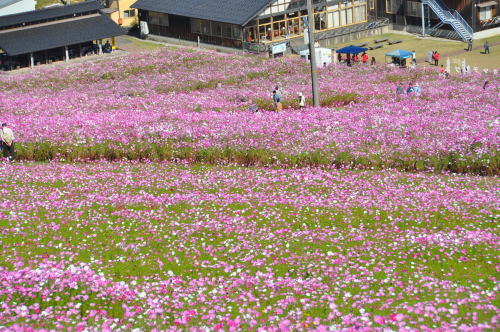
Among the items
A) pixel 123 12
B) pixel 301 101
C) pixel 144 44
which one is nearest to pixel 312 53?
pixel 301 101

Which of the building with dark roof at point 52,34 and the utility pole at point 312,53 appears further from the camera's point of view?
the building with dark roof at point 52,34

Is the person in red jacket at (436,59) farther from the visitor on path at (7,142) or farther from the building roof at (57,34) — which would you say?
the visitor on path at (7,142)


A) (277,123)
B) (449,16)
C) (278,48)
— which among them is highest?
(449,16)

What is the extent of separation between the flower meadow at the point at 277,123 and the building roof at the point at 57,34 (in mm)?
19148

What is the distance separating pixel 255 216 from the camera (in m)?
20.0

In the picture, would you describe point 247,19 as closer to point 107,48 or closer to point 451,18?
point 107,48

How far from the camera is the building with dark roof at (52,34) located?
67375mm

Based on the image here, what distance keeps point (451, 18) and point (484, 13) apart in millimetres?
3964

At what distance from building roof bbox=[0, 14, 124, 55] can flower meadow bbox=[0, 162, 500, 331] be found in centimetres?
4590

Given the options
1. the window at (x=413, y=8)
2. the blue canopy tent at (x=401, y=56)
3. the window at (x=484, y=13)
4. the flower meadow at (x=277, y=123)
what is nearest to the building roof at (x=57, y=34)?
the flower meadow at (x=277, y=123)

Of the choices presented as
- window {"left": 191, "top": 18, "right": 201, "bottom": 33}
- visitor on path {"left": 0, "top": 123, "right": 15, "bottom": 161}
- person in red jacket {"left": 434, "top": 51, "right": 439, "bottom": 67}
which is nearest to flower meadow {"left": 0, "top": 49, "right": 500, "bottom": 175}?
visitor on path {"left": 0, "top": 123, "right": 15, "bottom": 161}

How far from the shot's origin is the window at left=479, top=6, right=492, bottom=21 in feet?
255

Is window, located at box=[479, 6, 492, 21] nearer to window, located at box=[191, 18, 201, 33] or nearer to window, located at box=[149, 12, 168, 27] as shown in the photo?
window, located at box=[191, 18, 201, 33]

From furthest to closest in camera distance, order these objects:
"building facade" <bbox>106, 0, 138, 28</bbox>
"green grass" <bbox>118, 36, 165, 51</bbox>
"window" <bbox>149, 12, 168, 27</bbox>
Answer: "building facade" <bbox>106, 0, 138, 28</bbox> → "window" <bbox>149, 12, 168, 27</bbox> → "green grass" <bbox>118, 36, 165, 51</bbox>
